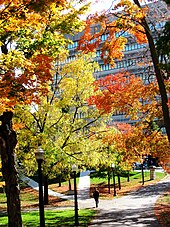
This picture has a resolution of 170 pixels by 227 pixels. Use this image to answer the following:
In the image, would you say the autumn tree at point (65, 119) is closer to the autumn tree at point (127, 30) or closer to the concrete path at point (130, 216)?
the concrete path at point (130, 216)

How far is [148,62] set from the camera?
58.1 ft

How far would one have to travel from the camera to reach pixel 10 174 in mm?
12398

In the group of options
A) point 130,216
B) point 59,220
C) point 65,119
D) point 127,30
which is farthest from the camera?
point 65,119

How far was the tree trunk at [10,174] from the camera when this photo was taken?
12312mm

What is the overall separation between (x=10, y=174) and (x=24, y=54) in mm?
3917

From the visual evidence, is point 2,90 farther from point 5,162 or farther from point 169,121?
point 169,121

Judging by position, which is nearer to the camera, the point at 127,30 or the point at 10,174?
the point at 10,174

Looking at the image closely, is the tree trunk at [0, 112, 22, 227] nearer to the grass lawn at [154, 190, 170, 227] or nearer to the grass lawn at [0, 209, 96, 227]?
the grass lawn at [0, 209, 96, 227]

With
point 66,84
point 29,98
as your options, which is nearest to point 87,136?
point 66,84

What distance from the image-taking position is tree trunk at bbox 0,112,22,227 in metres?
12.3

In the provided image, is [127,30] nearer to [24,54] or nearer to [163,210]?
[24,54]

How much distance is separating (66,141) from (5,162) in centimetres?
1394

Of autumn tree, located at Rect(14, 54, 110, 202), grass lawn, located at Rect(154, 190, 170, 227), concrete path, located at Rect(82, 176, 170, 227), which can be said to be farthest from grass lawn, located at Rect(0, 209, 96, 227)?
autumn tree, located at Rect(14, 54, 110, 202)

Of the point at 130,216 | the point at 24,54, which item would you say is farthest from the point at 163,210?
the point at 24,54
